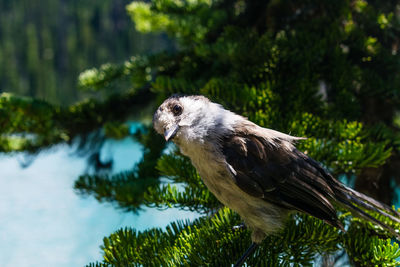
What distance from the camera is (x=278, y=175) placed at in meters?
0.53

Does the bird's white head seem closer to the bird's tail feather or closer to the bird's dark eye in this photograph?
the bird's dark eye

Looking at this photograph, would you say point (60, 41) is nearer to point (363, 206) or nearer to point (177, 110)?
point (177, 110)

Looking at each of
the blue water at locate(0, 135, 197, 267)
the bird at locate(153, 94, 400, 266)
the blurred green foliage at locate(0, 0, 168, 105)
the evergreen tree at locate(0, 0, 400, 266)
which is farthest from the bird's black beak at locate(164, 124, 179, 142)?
the blurred green foliage at locate(0, 0, 168, 105)

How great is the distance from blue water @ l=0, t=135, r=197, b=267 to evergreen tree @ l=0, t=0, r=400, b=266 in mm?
93

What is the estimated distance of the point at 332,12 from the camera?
0.84m

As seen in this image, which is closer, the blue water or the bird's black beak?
the bird's black beak

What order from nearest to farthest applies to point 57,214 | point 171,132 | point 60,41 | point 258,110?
point 171,132 → point 258,110 → point 57,214 → point 60,41

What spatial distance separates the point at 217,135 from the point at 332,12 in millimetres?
522

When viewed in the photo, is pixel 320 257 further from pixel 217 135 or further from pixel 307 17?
pixel 307 17

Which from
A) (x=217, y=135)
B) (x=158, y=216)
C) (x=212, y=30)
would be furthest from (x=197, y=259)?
(x=212, y=30)

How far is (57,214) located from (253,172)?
781 millimetres

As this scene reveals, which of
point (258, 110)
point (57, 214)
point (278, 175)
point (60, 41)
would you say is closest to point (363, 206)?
point (278, 175)

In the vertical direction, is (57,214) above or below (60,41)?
below

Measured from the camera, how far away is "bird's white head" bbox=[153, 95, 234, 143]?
51 cm
